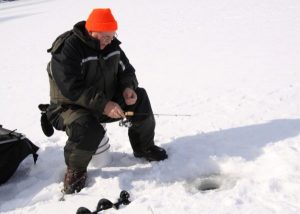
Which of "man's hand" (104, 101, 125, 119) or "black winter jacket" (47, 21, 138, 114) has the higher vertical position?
"black winter jacket" (47, 21, 138, 114)

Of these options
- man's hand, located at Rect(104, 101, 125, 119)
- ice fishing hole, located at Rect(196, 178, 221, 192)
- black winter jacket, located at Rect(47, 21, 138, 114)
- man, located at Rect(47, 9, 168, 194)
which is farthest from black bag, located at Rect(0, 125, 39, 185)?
ice fishing hole, located at Rect(196, 178, 221, 192)

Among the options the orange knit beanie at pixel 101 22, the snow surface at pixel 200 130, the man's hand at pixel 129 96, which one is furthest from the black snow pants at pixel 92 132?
the orange knit beanie at pixel 101 22

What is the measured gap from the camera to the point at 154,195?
10.9ft

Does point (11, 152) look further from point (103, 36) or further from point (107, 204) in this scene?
point (103, 36)

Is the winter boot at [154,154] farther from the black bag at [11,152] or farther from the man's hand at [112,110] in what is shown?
the black bag at [11,152]

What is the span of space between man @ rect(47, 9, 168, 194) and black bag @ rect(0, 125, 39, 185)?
0.39 metres

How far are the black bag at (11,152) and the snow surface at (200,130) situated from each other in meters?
0.15

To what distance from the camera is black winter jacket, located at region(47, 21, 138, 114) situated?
11.2 ft

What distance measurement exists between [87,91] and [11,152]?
39.4 inches

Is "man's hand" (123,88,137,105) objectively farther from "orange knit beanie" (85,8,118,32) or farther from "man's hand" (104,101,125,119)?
"orange knit beanie" (85,8,118,32)

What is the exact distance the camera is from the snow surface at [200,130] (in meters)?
3.28

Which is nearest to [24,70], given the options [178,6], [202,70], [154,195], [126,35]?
[126,35]

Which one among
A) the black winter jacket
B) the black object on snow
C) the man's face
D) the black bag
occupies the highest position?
the man's face

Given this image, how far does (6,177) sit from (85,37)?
1.51 metres
